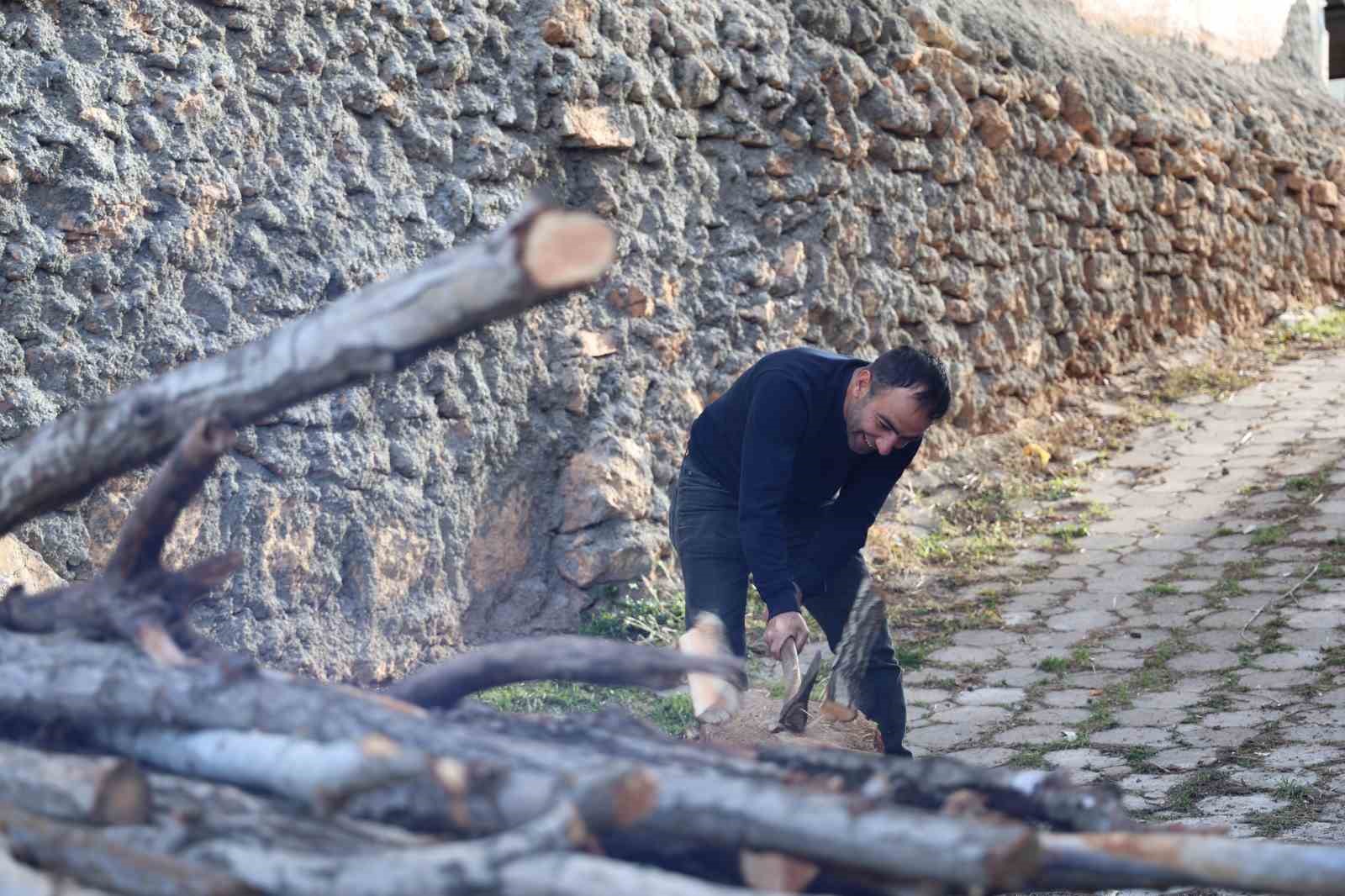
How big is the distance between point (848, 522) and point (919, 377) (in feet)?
1.75

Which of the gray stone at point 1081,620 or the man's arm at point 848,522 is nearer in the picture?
the man's arm at point 848,522

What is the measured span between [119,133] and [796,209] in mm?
3237

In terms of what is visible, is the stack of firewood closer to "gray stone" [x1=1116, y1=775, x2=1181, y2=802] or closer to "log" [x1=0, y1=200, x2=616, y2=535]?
"log" [x1=0, y1=200, x2=616, y2=535]

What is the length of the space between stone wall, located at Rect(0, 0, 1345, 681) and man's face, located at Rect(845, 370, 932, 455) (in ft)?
5.69

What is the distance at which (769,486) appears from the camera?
11.5ft

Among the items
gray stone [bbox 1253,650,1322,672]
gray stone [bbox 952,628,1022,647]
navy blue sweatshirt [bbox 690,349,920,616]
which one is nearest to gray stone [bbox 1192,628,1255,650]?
gray stone [bbox 1253,650,1322,672]

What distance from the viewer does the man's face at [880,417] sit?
3.46 metres

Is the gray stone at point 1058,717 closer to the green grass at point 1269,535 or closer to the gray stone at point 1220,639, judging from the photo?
the gray stone at point 1220,639

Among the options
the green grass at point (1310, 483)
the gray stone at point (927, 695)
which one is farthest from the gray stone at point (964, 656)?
the green grass at point (1310, 483)

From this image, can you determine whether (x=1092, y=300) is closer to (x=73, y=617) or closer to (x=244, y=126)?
(x=244, y=126)

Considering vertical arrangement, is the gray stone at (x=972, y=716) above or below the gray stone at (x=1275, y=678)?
below

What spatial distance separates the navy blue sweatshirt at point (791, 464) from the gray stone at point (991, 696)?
1280 millimetres

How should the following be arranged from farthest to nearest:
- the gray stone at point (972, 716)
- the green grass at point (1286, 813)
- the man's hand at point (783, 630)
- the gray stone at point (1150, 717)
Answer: the gray stone at point (972, 716) < the gray stone at point (1150, 717) < the green grass at point (1286, 813) < the man's hand at point (783, 630)

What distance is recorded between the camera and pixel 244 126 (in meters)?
4.28
